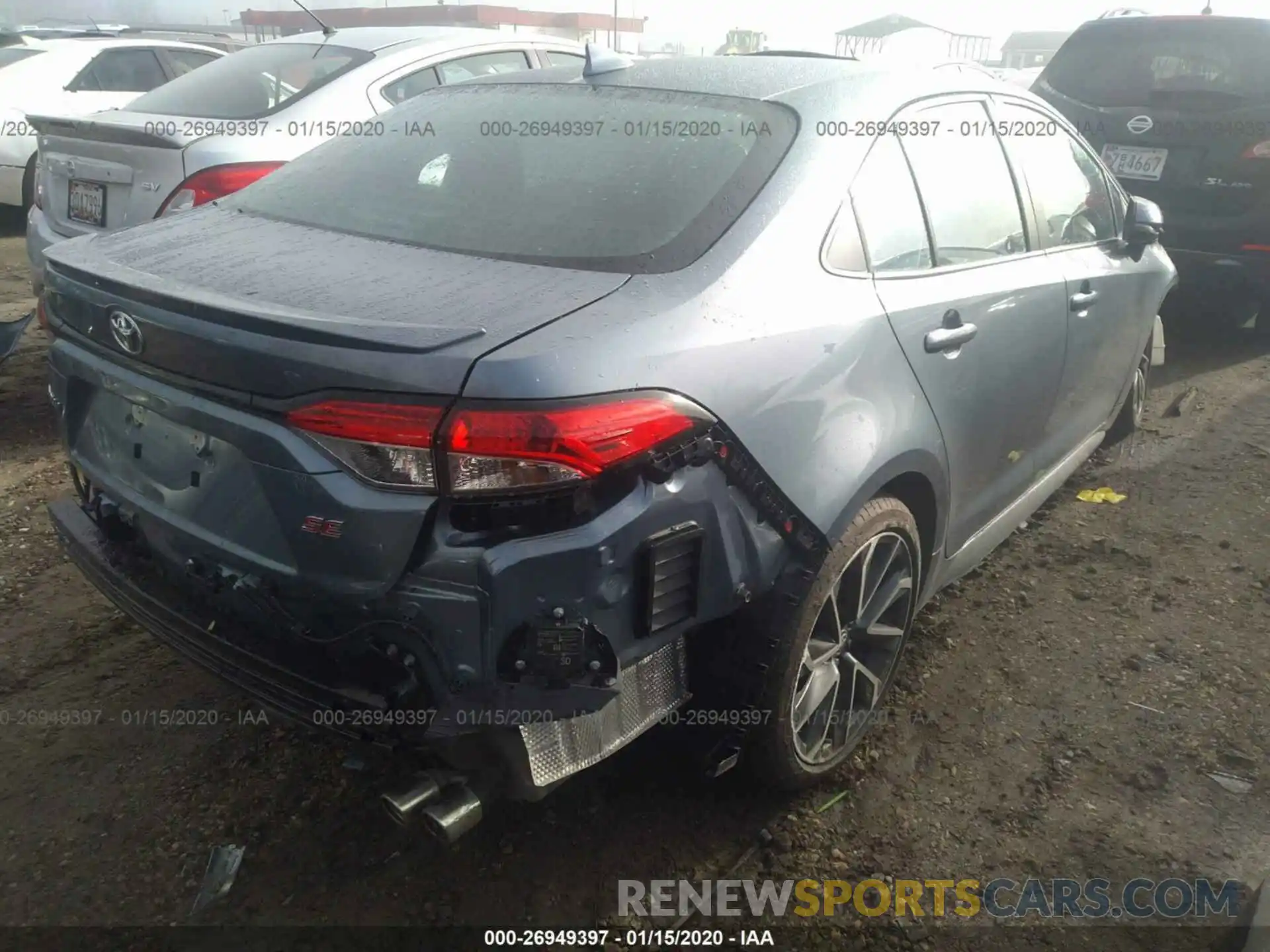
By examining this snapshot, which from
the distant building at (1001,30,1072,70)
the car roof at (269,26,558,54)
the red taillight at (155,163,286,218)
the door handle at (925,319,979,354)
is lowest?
the door handle at (925,319,979,354)

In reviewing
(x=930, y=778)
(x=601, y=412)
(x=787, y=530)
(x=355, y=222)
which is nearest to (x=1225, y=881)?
(x=930, y=778)

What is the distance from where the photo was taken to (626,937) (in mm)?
2068

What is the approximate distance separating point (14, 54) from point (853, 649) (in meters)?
9.51

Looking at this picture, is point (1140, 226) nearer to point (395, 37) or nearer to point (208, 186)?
point (208, 186)

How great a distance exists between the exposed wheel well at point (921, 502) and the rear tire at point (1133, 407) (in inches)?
81.8

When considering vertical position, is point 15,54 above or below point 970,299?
above

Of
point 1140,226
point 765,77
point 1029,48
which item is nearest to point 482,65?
point 765,77

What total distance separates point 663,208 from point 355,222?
2.43 feet

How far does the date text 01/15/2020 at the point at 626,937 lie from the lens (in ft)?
6.72

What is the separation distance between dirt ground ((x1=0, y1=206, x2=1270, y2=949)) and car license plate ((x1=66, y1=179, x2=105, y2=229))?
1502mm

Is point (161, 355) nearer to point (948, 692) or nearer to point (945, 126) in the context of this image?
point (945, 126)

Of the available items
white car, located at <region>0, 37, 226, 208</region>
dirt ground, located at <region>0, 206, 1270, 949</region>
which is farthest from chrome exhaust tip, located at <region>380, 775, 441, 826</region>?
white car, located at <region>0, 37, 226, 208</region>

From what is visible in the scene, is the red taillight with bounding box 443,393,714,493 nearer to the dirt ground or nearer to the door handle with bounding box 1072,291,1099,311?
the dirt ground

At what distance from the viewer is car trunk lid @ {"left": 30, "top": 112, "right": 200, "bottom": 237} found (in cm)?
397
